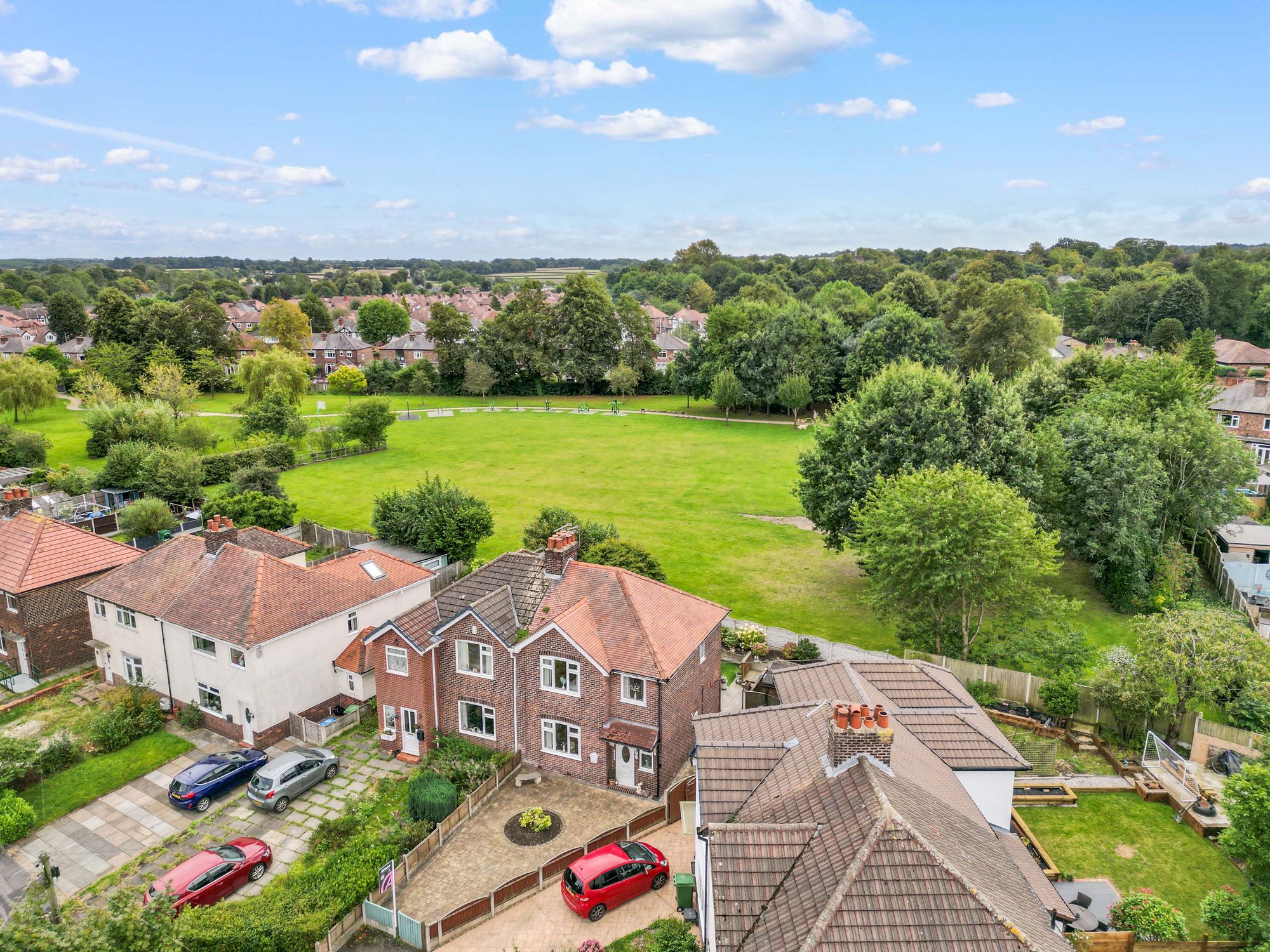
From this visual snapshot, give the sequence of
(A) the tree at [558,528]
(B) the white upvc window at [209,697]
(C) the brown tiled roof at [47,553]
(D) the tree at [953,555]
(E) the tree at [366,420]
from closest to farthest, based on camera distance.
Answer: (B) the white upvc window at [209,697]
(D) the tree at [953,555]
(C) the brown tiled roof at [47,553]
(A) the tree at [558,528]
(E) the tree at [366,420]

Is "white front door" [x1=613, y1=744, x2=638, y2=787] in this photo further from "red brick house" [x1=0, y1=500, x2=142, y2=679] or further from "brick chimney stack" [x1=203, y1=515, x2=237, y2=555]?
"red brick house" [x1=0, y1=500, x2=142, y2=679]

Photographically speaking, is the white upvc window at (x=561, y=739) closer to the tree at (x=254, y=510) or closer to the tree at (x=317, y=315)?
the tree at (x=254, y=510)

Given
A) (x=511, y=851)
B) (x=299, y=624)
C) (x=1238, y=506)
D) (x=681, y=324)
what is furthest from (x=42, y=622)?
(x=681, y=324)

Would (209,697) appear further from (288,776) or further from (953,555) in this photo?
(953,555)

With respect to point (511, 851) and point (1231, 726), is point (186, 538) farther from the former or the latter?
point (1231, 726)

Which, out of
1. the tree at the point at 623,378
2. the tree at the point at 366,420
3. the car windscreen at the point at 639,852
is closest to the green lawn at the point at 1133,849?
the car windscreen at the point at 639,852

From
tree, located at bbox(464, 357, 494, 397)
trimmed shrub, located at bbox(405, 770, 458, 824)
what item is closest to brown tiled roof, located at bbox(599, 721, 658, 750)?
trimmed shrub, located at bbox(405, 770, 458, 824)
